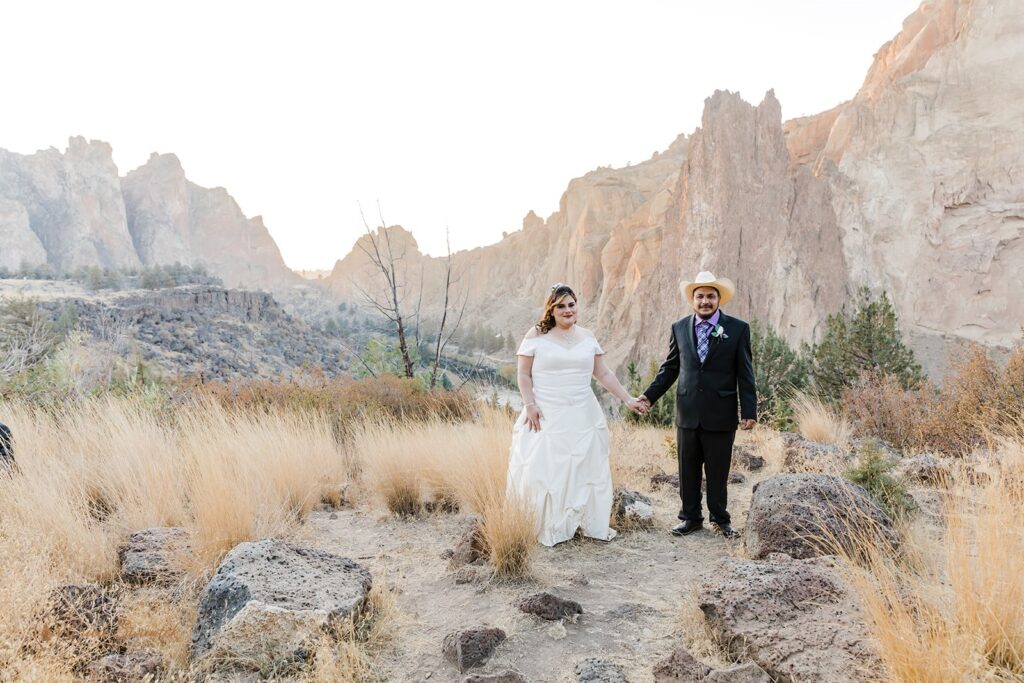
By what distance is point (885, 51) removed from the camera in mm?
49281

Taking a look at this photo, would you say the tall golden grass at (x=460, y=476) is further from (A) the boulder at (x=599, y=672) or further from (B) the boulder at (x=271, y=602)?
(A) the boulder at (x=599, y=672)

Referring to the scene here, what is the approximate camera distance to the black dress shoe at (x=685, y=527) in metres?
4.58

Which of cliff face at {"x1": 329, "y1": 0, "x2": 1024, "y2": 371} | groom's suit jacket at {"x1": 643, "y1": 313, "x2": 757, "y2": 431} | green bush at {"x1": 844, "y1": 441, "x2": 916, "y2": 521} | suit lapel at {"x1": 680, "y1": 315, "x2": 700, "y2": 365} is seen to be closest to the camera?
green bush at {"x1": 844, "y1": 441, "x2": 916, "y2": 521}

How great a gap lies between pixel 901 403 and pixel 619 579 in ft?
19.3

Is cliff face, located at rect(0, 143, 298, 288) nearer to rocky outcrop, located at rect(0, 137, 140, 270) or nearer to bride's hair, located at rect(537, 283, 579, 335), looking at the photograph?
rocky outcrop, located at rect(0, 137, 140, 270)

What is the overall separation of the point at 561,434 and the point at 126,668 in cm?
274

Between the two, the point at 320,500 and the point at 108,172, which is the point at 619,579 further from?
the point at 108,172

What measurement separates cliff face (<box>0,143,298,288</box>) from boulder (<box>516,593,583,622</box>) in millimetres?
114573

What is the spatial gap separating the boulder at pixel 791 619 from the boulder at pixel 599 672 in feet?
1.61

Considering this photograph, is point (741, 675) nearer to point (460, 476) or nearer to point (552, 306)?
point (552, 306)

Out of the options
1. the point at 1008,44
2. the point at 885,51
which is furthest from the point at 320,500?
the point at 885,51

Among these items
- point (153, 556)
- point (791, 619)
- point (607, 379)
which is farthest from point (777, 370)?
point (153, 556)

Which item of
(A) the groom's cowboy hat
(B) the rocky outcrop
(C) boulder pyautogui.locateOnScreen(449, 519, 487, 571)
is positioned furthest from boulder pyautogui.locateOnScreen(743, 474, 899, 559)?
(B) the rocky outcrop

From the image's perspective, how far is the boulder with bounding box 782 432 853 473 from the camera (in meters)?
5.39
